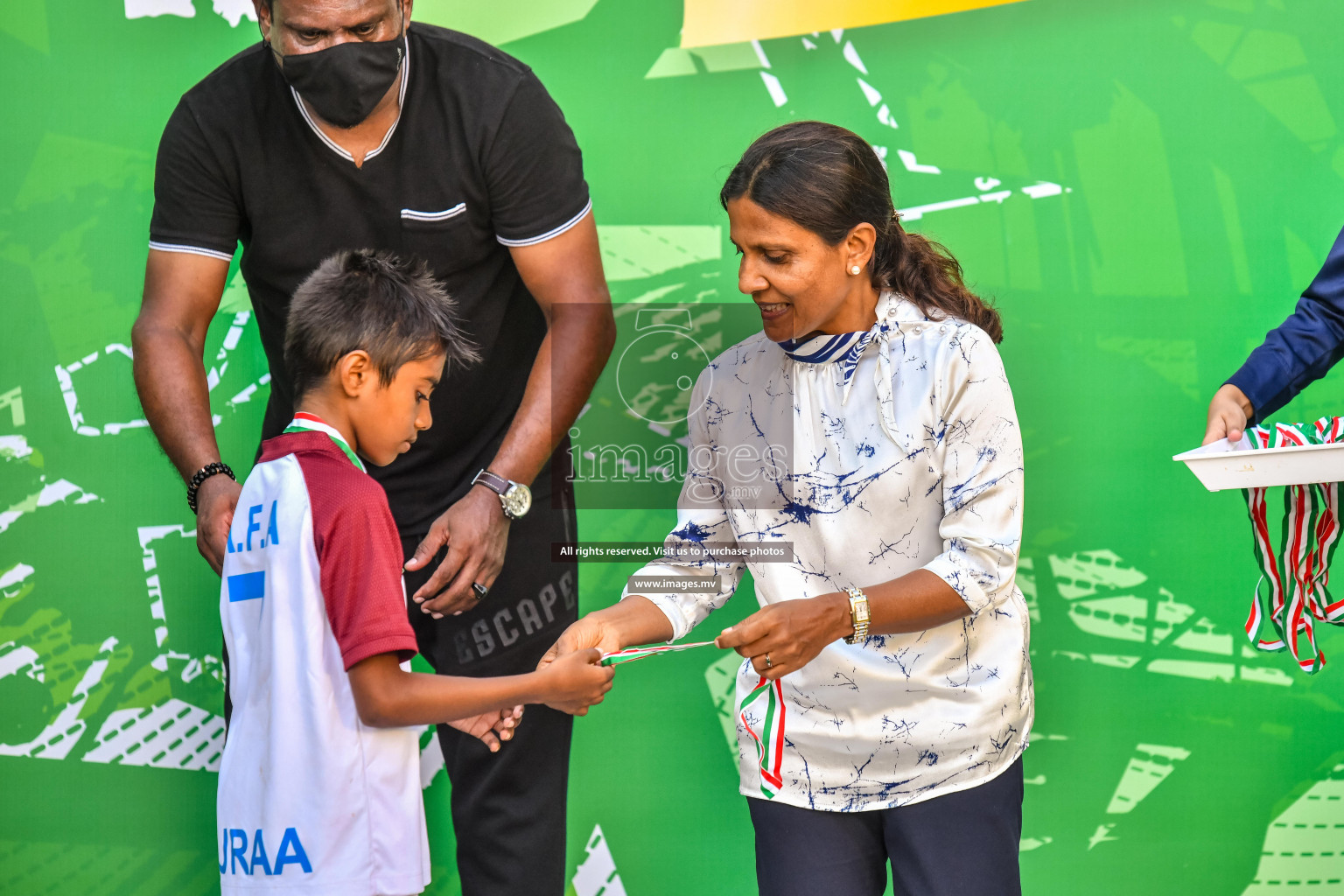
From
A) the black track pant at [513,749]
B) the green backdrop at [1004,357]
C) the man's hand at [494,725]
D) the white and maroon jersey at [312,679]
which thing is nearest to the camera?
the white and maroon jersey at [312,679]

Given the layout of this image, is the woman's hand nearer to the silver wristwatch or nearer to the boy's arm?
the boy's arm

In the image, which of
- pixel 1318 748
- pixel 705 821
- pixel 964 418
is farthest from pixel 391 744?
pixel 1318 748

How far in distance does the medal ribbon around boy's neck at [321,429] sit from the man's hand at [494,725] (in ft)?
1.59

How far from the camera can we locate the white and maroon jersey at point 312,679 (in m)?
1.46

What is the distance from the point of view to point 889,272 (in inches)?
70.4

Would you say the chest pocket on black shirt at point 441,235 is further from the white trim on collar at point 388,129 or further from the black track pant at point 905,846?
the black track pant at point 905,846

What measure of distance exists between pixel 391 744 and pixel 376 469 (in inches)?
26.1

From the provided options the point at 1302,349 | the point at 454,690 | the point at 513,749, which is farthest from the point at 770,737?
the point at 1302,349

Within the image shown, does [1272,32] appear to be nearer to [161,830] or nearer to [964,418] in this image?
[964,418]

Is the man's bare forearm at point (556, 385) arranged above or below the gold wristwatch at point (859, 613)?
above

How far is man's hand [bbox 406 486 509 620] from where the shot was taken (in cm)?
179

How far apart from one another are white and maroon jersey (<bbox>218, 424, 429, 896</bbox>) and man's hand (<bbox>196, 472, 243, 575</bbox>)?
0.73 ft

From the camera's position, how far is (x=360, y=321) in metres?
1.60

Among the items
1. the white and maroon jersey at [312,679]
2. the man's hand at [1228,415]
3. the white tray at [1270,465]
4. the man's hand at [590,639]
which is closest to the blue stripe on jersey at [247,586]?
the white and maroon jersey at [312,679]
